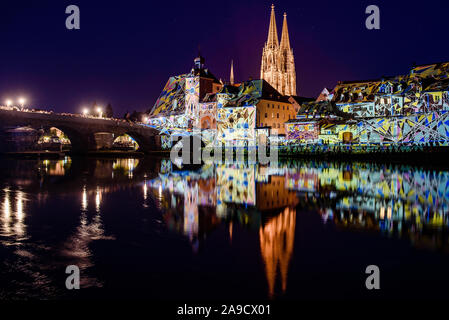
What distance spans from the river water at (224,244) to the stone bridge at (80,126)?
135 ft

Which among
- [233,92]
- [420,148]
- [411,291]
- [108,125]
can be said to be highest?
[233,92]

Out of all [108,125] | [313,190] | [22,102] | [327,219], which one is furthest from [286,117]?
[327,219]

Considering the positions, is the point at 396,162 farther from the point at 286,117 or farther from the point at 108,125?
the point at 108,125

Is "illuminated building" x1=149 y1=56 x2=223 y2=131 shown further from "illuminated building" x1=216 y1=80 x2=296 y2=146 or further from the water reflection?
the water reflection

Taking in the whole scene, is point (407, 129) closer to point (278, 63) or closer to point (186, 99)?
point (186, 99)

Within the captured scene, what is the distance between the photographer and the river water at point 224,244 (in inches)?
346

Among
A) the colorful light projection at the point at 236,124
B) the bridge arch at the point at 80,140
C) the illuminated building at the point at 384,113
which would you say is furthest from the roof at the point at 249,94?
the bridge arch at the point at 80,140

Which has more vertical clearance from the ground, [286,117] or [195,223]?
[286,117]

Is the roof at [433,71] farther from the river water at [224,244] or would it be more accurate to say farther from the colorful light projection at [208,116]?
the river water at [224,244]

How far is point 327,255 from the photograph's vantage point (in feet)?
36.8

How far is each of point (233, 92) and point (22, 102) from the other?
124ft

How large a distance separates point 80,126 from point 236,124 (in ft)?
89.5

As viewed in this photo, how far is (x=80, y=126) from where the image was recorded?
7088 centimetres

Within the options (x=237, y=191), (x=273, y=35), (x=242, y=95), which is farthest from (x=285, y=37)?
(x=237, y=191)
